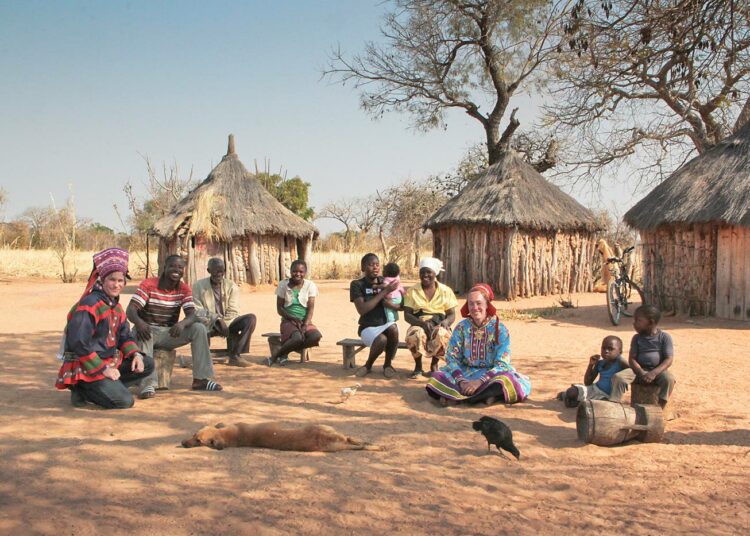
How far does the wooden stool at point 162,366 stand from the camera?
→ 5.92 m

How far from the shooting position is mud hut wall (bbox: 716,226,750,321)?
10672mm

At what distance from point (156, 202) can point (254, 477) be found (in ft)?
72.2

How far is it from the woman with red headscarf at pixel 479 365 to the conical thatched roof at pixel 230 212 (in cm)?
1220

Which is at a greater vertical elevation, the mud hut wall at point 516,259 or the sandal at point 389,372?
the mud hut wall at point 516,259

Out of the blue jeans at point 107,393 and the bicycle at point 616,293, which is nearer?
the blue jeans at point 107,393

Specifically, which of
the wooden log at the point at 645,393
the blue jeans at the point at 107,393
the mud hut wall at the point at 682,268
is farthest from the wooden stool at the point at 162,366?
the mud hut wall at the point at 682,268

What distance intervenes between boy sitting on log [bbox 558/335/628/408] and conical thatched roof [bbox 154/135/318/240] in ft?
42.3

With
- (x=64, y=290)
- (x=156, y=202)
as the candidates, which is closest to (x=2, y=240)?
(x=156, y=202)

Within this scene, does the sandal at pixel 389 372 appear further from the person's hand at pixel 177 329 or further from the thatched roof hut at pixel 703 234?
the thatched roof hut at pixel 703 234

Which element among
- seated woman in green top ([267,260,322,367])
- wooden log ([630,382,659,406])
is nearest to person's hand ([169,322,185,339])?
seated woman in green top ([267,260,322,367])

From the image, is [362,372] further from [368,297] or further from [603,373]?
[603,373]

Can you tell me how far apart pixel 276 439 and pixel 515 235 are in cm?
1224

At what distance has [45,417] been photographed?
480cm

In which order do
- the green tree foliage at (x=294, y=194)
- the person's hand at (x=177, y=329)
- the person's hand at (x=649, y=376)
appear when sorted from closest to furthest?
the person's hand at (x=649, y=376) < the person's hand at (x=177, y=329) < the green tree foliage at (x=294, y=194)
